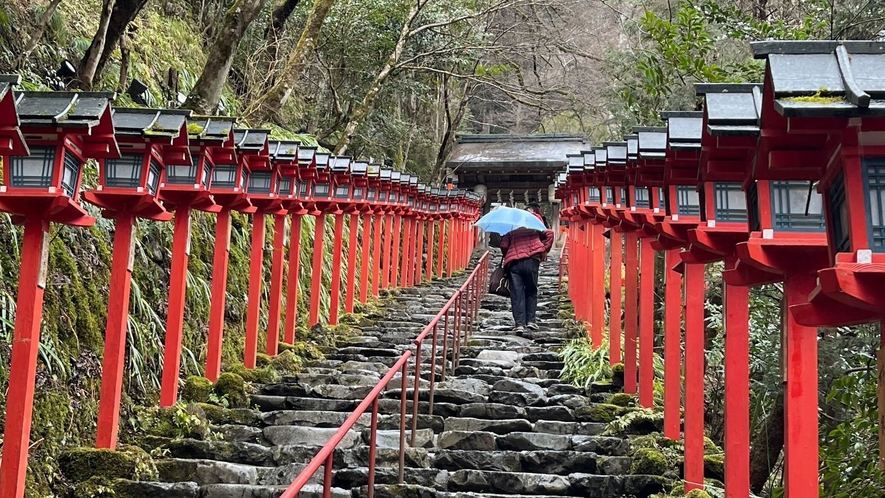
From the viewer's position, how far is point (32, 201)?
212 inches

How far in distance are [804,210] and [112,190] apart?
5.01 metres

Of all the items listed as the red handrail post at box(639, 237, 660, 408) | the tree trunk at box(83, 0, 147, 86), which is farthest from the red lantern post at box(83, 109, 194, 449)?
the red handrail post at box(639, 237, 660, 408)

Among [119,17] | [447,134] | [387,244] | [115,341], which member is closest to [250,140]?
[119,17]

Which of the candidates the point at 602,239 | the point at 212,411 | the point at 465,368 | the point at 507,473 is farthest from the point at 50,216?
the point at 602,239

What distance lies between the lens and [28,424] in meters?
5.38

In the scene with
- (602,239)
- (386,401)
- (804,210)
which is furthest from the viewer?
(602,239)

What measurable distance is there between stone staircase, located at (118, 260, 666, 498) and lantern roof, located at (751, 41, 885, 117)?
4.38 m

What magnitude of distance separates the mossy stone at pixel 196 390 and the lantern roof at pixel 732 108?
5.96 m

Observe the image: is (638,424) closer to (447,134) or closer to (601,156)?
(601,156)

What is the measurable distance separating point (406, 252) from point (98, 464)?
43.9 feet

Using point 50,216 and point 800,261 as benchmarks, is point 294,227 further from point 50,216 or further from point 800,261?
point 800,261

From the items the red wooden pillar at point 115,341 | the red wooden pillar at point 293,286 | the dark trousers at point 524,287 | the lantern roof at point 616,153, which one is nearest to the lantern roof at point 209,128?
the red wooden pillar at point 115,341

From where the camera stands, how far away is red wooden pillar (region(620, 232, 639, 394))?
9.32m

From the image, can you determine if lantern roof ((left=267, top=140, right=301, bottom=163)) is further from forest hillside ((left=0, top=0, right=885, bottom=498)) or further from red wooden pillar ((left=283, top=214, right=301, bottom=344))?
red wooden pillar ((left=283, top=214, right=301, bottom=344))
